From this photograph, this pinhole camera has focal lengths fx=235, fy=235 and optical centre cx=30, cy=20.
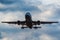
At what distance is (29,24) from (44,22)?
25.4 metres

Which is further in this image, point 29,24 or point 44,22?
point 44,22

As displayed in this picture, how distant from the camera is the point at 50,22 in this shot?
15450 centimetres

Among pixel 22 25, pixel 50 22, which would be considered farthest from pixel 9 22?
pixel 50 22

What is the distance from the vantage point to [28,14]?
128 metres

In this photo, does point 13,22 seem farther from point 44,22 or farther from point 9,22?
point 44,22

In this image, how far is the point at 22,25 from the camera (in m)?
138

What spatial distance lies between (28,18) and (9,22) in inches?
1145

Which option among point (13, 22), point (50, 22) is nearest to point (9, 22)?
point (13, 22)

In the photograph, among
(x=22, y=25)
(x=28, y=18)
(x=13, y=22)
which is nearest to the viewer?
(x=28, y=18)

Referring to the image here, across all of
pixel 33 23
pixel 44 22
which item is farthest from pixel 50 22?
pixel 33 23

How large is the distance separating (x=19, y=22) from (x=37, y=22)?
1178 cm

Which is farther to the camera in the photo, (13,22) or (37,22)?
(13,22)

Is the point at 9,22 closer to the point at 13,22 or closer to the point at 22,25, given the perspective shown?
the point at 13,22

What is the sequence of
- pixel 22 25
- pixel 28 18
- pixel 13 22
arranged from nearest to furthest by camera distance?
pixel 28 18 → pixel 22 25 → pixel 13 22
